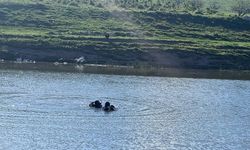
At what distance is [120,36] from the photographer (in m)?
150

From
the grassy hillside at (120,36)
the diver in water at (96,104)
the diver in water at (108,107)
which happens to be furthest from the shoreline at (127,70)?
the diver in water at (108,107)

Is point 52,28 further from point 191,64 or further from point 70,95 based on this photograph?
point 70,95

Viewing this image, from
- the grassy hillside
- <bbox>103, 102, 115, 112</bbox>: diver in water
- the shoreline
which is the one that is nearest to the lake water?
<bbox>103, 102, 115, 112</bbox>: diver in water

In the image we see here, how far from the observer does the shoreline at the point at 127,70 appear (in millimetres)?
121625

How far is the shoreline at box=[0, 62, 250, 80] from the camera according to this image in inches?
4788

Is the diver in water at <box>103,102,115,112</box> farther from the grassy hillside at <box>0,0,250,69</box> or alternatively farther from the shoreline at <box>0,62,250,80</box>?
the grassy hillside at <box>0,0,250,69</box>

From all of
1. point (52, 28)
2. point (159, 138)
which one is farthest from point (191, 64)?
point (159, 138)

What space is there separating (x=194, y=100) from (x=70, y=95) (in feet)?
53.1

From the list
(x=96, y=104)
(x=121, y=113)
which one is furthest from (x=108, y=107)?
(x=121, y=113)

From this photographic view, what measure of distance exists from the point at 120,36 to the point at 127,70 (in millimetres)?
24333

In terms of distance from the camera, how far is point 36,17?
163875mm

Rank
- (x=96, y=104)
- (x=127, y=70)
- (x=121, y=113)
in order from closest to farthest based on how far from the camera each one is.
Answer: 1. (x=121, y=113)
2. (x=96, y=104)
3. (x=127, y=70)

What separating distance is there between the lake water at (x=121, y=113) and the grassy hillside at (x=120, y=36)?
22.7 metres

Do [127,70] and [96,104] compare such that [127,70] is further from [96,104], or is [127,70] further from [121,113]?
[121,113]
